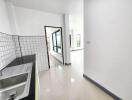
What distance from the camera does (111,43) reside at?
170 cm

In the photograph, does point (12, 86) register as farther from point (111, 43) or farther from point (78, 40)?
point (78, 40)

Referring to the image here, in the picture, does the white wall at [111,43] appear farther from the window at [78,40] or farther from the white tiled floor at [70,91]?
the window at [78,40]

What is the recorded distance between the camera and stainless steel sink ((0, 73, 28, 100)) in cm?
88

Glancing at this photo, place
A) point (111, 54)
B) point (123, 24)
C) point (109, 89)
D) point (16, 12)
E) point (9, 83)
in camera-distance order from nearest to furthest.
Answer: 1. point (9, 83)
2. point (123, 24)
3. point (111, 54)
4. point (109, 89)
5. point (16, 12)

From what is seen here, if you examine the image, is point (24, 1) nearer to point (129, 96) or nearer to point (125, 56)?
point (125, 56)

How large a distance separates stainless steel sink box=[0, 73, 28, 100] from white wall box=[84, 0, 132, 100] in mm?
1769

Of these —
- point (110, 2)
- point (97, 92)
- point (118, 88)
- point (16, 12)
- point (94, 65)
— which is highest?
point (16, 12)

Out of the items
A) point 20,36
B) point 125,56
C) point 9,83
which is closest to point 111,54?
point 125,56

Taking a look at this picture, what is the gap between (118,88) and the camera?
5.49 feet

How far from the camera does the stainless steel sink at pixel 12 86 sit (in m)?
0.88

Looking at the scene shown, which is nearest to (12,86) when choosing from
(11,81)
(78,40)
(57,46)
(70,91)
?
(11,81)

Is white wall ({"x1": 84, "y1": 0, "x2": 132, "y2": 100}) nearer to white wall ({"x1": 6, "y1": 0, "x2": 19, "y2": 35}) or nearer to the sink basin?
the sink basin

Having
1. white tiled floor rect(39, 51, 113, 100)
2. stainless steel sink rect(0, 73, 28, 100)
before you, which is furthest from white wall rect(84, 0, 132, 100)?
stainless steel sink rect(0, 73, 28, 100)

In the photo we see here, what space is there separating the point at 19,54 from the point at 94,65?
256 centimetres
